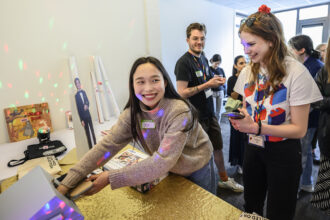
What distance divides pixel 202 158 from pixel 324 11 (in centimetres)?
686

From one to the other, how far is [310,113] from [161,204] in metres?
1.77

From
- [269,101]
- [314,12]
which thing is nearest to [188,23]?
[269,101]

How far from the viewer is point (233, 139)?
7.72 feet

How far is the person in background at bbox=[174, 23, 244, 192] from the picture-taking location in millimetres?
1794

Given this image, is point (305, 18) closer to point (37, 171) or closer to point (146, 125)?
point (146, 125)

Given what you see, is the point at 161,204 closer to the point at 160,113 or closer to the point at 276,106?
the point at 160,113

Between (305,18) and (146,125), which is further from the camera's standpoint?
(305,18)

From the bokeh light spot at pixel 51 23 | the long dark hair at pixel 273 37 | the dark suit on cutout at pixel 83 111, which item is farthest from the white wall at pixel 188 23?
the long dark hair at pixel 273 37

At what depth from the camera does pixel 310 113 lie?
1.91 meters

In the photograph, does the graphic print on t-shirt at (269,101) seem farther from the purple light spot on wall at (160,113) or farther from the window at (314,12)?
the window at (314,12)

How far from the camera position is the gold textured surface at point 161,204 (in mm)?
803

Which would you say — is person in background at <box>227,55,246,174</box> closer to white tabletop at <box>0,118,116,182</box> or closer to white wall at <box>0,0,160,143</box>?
white wall at <box>0,0,160,143</box>

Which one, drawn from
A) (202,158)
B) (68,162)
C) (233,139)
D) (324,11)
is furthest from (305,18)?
(68,162)

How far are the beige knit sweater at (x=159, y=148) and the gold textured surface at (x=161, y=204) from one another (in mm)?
101
